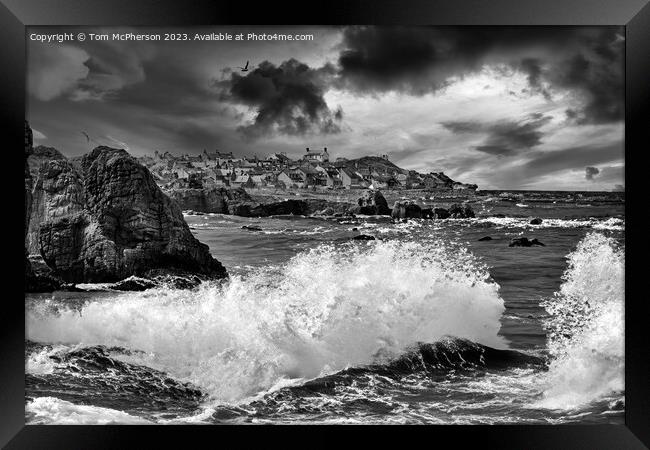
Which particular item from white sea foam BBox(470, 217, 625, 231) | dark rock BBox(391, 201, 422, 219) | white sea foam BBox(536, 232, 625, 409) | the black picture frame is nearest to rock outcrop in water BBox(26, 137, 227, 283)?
the black picture frame

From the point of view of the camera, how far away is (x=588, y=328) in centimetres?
455

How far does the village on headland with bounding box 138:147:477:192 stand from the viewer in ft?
15.4

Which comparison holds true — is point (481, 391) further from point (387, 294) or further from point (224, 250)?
point (224, 250)

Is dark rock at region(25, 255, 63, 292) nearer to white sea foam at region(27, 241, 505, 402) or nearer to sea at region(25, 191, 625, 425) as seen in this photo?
sea at region(25, 191, 625, 425)

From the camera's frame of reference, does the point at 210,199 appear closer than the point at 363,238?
No

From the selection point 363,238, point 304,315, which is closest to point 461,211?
point 363,238

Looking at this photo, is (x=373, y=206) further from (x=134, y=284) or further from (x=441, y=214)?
(x=134, y=284)

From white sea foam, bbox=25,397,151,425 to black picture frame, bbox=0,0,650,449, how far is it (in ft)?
0.20

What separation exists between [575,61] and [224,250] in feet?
11.5

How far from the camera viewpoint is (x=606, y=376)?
436cm

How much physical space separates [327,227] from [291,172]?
2.05 ft

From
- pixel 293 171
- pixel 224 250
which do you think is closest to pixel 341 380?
pixel 224 250

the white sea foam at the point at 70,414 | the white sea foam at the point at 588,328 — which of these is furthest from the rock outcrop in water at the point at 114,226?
the white sea foam at the point at 588,328
